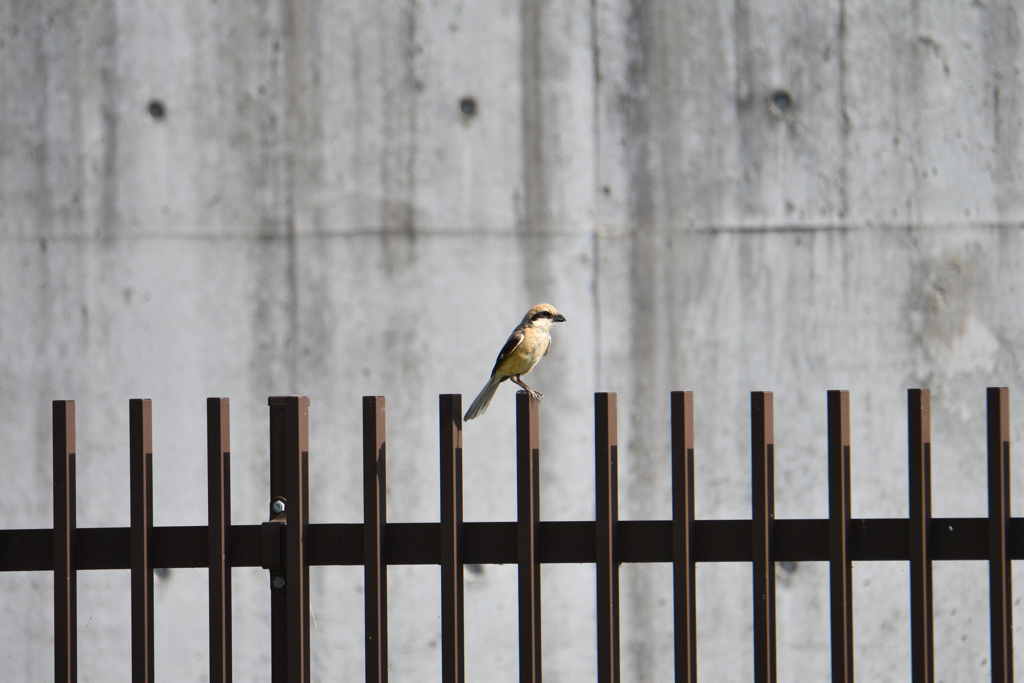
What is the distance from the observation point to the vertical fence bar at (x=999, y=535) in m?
1.82

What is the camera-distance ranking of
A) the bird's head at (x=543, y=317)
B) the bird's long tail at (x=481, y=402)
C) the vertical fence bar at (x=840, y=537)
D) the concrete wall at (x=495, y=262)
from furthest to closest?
the concrete wall at (x=495, y=262) → the bird's head at (x=543, y=317) → the bird's long tail at (x=481, y=402) → the vertical fence bar at (x=840, y=537)

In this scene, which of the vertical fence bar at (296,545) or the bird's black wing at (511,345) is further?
the bird's black wing at (511,345)

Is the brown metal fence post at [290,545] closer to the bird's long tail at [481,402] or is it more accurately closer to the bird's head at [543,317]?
the bird's long tail at [481,402]

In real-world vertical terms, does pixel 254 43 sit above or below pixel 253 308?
above

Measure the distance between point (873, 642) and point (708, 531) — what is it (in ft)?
8.23

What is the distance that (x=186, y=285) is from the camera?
12.2 ft

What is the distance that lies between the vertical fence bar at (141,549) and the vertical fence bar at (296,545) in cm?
33

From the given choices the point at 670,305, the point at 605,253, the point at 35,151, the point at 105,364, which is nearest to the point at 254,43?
the point at 35,151

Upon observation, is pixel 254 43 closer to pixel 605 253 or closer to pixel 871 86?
pixel 605 253

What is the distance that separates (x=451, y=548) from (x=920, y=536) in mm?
1063

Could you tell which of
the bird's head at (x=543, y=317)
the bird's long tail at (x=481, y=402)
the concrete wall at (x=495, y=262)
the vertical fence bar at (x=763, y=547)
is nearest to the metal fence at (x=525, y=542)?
the vertical fence bar at (x=763, y=547)

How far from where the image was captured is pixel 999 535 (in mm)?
1813

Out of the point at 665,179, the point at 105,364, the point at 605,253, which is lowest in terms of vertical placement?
the point at 105,364

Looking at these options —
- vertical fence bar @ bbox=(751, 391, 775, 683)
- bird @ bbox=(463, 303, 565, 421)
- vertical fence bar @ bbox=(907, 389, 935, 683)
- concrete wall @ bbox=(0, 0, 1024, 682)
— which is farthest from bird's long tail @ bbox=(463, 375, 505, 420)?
concrete wall @ bbox=(0, 0, 1024, 682)
